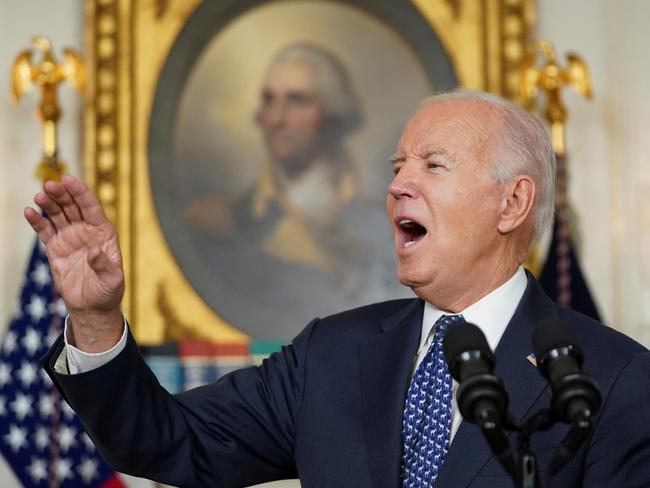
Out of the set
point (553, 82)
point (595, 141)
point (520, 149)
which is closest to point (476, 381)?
point (520, 149)

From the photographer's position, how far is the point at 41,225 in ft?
8.07

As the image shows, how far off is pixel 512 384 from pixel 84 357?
91 centimetres

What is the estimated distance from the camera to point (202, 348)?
6.28 meters

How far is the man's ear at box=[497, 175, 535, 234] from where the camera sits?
294 cm

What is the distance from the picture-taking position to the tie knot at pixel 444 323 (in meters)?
2.84

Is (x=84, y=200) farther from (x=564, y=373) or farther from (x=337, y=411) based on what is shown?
(x=564, y=373)

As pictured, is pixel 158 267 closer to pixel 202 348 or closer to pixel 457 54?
pixel 202 348

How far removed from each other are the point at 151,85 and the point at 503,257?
4.09 meters

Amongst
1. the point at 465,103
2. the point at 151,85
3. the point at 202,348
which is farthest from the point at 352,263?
the point at 465,103

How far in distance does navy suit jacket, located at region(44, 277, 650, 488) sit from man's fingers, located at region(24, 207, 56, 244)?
0.83 ft

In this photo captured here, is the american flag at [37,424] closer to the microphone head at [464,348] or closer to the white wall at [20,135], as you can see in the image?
the white wall at [20,135]

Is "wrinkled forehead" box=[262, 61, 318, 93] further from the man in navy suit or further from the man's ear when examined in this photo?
the man's ear

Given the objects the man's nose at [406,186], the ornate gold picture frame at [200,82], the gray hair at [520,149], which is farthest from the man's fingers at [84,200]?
the ornate gold picture frame at [200,82]

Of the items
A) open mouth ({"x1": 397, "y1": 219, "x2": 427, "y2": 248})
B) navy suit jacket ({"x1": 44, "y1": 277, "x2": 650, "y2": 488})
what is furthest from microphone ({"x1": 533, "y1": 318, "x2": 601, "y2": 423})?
open mouth ({"x1": 397, "y1": 219, "x2": 427, "y2": 248})
